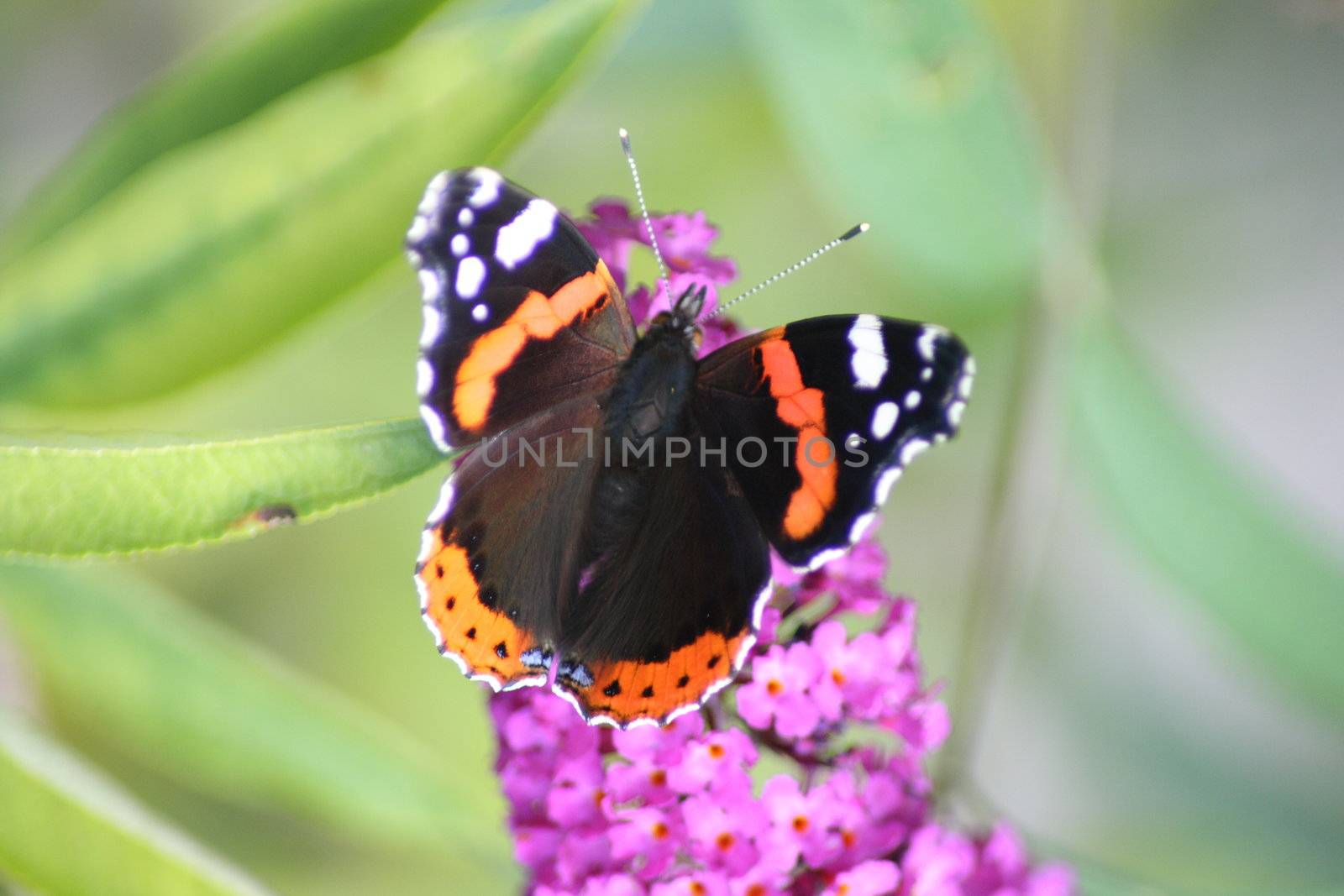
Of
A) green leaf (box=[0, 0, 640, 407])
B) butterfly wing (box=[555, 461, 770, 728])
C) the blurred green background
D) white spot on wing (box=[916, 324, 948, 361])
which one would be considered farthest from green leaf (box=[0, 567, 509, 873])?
white spot on wing (box=[916, 324, 948, 361])

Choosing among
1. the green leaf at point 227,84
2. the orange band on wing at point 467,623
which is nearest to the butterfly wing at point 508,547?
the orange band on wing at point 467,623

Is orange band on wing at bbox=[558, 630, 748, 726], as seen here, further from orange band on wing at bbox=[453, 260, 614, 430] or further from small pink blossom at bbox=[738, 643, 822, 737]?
orange band on wing at bbox=[453, 260, 614, 430]

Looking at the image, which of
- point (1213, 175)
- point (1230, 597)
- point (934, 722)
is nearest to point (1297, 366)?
point (1213, 175)

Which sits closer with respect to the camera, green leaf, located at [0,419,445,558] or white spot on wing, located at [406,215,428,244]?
green leaf, located at [0,419,445,558]

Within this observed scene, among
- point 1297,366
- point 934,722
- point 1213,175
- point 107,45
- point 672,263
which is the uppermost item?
point 107,45

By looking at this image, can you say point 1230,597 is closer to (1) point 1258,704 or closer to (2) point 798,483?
(2) point 798,483

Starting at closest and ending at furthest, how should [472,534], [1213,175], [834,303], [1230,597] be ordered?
[472,534], [1230,597], [834,303], [1213,175]
